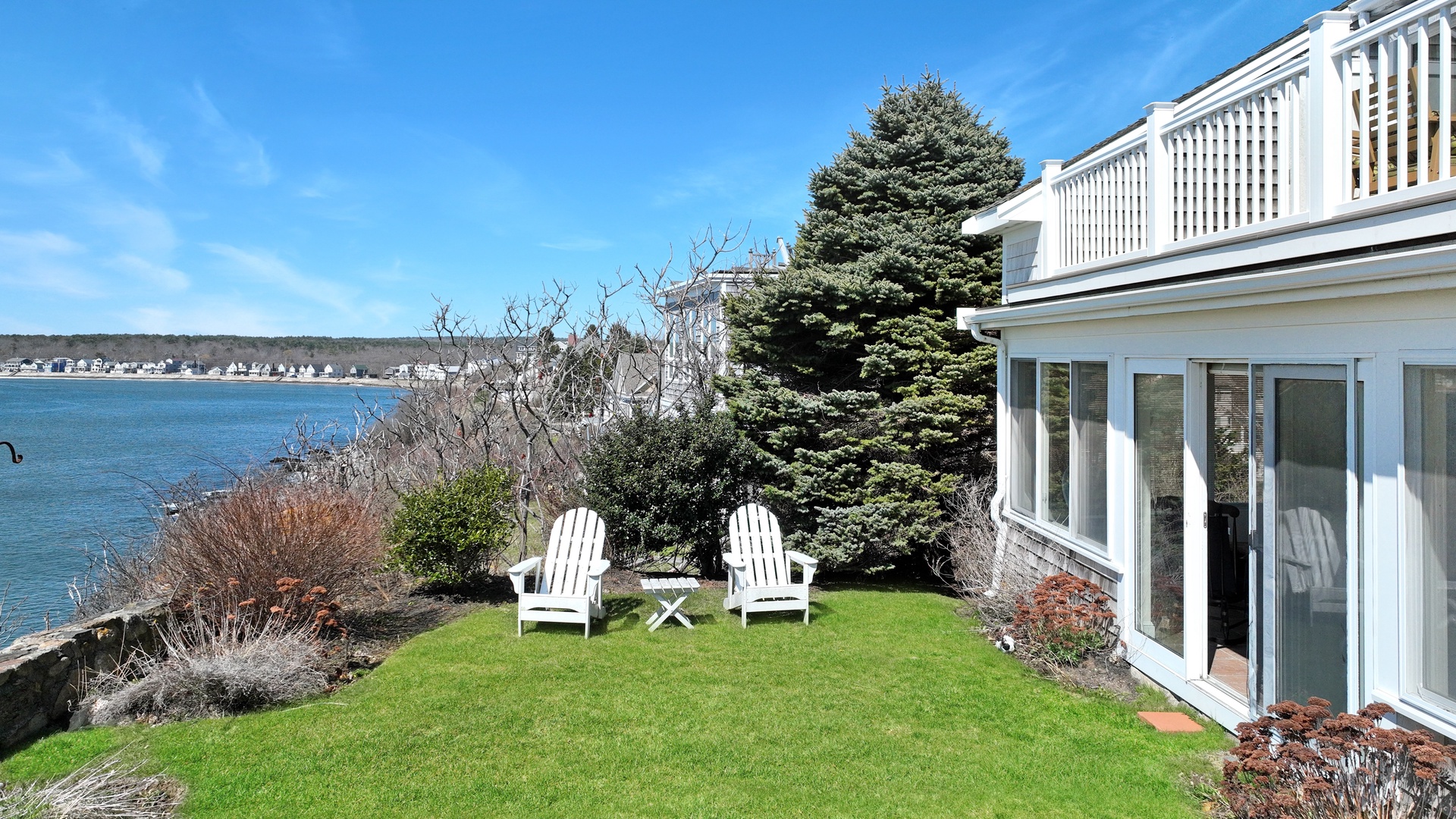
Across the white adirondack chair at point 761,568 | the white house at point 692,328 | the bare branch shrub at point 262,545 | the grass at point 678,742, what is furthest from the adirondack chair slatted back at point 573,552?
the white house at point 692,328

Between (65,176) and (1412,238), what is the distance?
39.5 m

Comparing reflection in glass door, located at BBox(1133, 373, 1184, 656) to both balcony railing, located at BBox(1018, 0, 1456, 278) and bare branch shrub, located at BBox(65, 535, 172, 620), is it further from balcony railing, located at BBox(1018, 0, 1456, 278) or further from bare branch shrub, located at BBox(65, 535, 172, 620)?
bare branch shrub, located at BBox(65, 535, 172, 620)

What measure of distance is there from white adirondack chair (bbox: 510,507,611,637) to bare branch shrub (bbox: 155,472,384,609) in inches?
54.2

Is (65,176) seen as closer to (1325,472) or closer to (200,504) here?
(200,504)

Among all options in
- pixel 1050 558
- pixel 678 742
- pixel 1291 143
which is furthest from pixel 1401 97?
pixel 678 742

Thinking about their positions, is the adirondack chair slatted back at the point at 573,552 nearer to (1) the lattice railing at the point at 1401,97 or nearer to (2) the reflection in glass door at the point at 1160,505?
(2) the reflection in glass door at the point at 1160,505

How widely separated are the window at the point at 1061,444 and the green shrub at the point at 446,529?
521cm

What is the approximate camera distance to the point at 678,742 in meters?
4.59

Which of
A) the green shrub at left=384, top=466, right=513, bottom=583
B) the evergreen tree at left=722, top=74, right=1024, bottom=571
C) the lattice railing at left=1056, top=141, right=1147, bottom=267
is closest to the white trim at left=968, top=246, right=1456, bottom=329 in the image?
the lattice railing at left=1056, top=141, right=1147, bottom=267

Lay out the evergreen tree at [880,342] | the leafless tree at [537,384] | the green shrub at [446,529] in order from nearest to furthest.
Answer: the green shrub at [446,529] < the evergreen tree at [880,342] < the leafless tree at [537,384]

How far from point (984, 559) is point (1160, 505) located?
110 inches

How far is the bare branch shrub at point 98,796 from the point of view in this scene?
356cm

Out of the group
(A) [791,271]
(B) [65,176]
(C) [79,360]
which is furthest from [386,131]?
(C) [79,360]

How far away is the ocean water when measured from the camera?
1239cm
